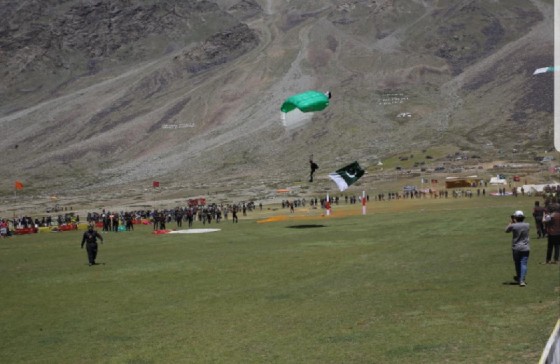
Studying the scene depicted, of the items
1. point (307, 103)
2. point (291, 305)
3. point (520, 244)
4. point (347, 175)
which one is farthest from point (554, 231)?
point (347, 175)

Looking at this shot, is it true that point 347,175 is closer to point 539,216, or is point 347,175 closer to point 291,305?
point 539,216

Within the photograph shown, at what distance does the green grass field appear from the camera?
13493 mm

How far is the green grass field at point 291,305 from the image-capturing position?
44.3 ft

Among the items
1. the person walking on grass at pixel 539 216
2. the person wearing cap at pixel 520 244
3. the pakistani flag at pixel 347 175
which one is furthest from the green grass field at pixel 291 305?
the pakistani flag at pixel 347 175

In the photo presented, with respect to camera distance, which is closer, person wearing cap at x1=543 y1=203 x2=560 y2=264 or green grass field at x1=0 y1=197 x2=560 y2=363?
green grass field at x1=0 y1=197 x2=560 y2=363

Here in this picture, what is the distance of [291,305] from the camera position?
720 inches

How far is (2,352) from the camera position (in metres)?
15.1

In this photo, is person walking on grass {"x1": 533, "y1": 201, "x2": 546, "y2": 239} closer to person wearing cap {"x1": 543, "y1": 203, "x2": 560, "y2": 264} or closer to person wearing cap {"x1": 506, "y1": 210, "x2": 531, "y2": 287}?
person wearing cap {"x1": 543, "y1": 203, "x2": 560, "y2": 264}

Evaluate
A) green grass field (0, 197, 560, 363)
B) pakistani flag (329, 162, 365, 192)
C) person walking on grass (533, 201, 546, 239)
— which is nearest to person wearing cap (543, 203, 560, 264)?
green grass field (0, 197, 560, 363)

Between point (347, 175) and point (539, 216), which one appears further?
point (347, 175)

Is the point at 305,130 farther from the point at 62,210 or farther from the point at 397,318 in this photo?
the point at 397,318

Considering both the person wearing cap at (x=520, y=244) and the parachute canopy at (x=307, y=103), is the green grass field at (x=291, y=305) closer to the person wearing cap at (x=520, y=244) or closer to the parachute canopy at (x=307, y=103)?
the person wearing cap at (x=520, y=244)

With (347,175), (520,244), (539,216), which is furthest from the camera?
(347,175)

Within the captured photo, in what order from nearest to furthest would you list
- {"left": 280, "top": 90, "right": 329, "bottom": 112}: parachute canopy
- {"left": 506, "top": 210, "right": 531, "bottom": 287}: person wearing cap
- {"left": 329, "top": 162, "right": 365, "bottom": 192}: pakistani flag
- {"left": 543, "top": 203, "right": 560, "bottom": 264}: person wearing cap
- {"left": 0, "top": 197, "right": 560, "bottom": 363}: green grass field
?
{"left": 0, "top": 197, "right": 560, "bottom": 363}: green grass field < {"left": 506, "top": 210, "right": 531, "bottom": 287}: person wearing cap < {"left": 543, "top": 203, "right": 560, "bottom": 264}: person wearing cap < {"left": 280, "top": 90, "right": 329, "bottom": 112}: parachute canopy < {"left": 329, "top": 162, "right": 365, "bottom": 192}: pakistani flag
